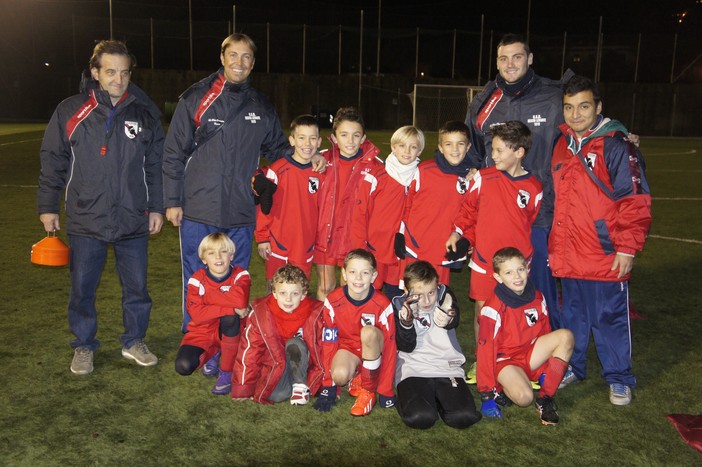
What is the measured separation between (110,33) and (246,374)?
32.0 m

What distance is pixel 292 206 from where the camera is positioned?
496 cm

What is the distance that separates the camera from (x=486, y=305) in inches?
167

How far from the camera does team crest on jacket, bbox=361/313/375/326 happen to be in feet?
13.8

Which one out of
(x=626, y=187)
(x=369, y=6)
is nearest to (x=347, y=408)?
(x=626, y=187)

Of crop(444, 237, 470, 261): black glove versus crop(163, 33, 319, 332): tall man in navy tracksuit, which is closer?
crop(444, 237, 470, 261): black glove

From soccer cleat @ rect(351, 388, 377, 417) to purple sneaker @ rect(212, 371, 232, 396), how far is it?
0.85 m

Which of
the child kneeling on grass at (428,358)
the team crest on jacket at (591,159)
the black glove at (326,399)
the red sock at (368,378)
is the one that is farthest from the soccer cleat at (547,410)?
the team crest on jacket at (591,159)

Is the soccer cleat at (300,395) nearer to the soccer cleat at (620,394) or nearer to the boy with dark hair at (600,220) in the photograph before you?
the boy with dark hair at (600,220)

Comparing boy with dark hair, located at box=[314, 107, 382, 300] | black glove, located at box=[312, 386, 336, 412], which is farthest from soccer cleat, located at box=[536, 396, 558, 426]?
boy with dark hair, located at box=[314, 107, 382, 300]

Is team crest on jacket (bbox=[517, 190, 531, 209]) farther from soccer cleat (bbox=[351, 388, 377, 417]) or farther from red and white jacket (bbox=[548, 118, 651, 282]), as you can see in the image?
soccer cleat (bbox=[351, 388, 377, 417])

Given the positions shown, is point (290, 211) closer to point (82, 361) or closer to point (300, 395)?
point (300, 395)

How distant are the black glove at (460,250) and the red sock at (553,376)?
0.96 metres

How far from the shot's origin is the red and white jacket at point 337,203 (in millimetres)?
5020

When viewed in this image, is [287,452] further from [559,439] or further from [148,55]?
[148,55]
